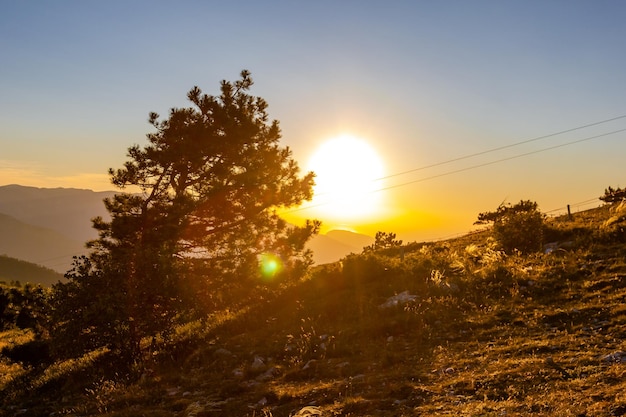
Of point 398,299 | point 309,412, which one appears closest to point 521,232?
point 398,299

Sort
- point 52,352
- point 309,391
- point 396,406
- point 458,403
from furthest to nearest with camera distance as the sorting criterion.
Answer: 1. point 52,352
2. point 309,391
3. point 396,406
4. point 458,403

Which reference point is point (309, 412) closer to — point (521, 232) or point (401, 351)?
point (401, 351)

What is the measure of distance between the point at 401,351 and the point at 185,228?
11792mm

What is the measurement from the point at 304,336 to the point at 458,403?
25.6 feet

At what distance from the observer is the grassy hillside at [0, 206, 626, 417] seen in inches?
315

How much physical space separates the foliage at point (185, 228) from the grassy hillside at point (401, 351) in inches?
65.9

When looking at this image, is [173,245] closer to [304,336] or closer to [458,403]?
[304,336]

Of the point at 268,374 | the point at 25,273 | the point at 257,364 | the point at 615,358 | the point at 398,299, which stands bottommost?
the point at 268,374

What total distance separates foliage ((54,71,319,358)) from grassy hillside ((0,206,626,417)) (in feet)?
5.49

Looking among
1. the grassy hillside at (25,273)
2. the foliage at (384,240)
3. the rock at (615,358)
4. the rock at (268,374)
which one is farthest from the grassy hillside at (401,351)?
the grassy hillside at (25,273)

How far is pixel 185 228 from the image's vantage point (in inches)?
786

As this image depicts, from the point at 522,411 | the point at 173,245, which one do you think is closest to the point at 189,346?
the point at 173,245

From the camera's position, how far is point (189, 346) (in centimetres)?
1666

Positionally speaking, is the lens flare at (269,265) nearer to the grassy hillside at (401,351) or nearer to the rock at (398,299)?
the grassy hillside at (401,351)
